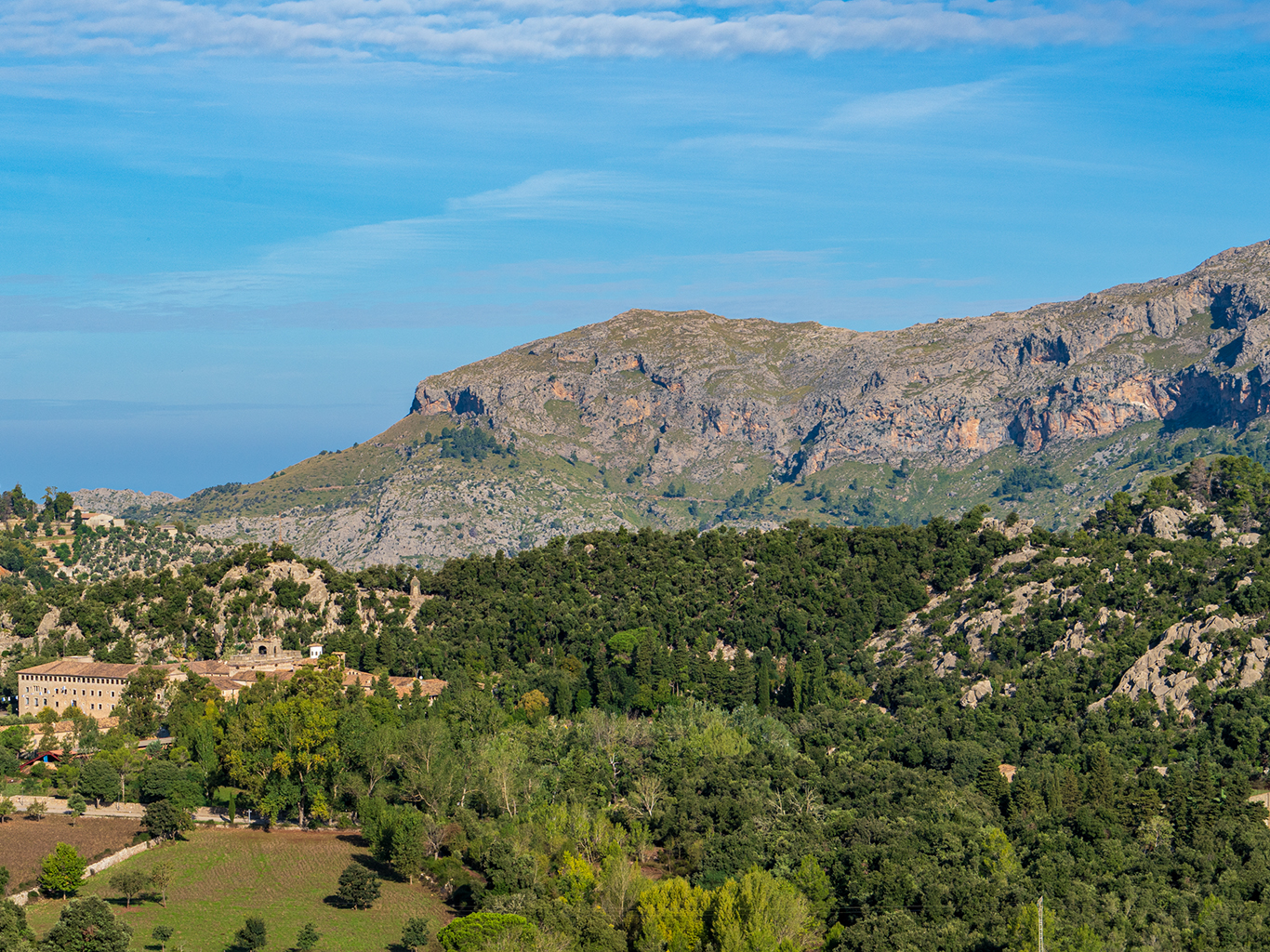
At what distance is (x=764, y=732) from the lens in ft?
445

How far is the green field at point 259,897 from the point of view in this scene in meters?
90.8

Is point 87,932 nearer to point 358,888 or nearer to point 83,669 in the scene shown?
point 358,888

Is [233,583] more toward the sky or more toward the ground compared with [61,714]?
more toward the sky

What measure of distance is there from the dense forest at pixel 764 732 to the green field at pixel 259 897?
378cm

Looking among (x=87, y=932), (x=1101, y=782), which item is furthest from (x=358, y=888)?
(x=1101, y=782)

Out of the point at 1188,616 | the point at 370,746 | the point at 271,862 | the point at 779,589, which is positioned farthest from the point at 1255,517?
the point at 271,862

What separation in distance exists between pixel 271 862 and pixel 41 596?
85.4 meters

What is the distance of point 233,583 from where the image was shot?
173 metres

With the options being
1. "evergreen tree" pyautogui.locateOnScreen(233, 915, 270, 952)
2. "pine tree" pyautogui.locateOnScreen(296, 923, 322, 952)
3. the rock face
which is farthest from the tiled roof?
the rock face

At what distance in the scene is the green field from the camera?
90750 mm

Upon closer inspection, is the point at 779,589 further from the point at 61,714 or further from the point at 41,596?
the point at 41,596

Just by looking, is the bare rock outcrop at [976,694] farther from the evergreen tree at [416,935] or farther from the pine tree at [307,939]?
the pine tree at [307,939]

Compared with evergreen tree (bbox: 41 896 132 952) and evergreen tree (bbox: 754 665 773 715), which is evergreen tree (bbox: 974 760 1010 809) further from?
evergreen tree (bbox: 41 896 132 952)

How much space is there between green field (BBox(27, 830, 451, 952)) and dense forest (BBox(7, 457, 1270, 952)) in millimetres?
3783
